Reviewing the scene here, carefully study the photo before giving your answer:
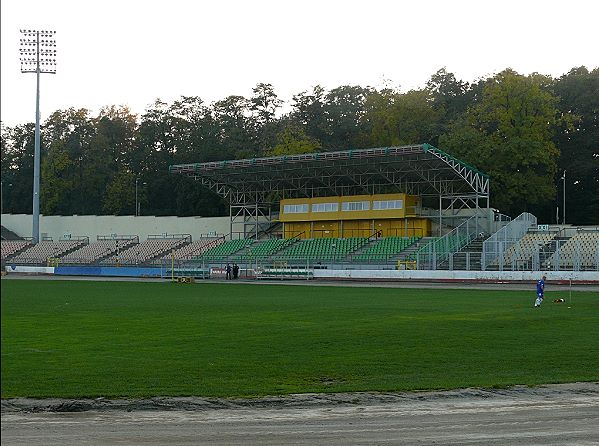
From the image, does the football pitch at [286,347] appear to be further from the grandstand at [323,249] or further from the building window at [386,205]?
the building window at [386,205]

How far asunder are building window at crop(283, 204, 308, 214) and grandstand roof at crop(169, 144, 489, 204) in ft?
5.76

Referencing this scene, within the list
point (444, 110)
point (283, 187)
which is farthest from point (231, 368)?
point (444, 110)

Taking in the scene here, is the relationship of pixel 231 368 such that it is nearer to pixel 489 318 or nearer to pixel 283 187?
pixel 489 318

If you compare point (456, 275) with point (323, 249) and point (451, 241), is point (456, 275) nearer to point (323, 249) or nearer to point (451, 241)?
point (451, 241)

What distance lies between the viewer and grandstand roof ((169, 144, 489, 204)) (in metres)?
70.1

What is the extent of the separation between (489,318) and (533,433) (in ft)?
58.8

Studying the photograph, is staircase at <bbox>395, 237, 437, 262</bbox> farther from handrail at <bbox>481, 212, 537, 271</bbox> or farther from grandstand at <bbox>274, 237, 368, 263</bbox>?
handrail at <bbox>481, 212, 537, 271</bbox>

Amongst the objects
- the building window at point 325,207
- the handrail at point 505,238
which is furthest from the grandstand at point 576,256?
the building window at point 325,207

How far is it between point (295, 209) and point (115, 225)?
2528 centimetres

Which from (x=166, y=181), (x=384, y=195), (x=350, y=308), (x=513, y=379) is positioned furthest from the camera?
(x=166, y=181)

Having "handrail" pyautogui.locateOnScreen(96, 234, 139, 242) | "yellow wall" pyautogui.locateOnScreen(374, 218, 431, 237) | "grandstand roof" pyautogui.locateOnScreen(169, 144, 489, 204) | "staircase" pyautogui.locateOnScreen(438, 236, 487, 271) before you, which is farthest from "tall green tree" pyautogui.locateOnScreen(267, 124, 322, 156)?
"staircase" pyautogui.locateOnScreen(438, 236, 487, 271)

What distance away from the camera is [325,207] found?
264 ft

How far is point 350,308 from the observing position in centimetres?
3266

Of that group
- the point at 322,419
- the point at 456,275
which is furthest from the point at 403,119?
the point at 322,419
